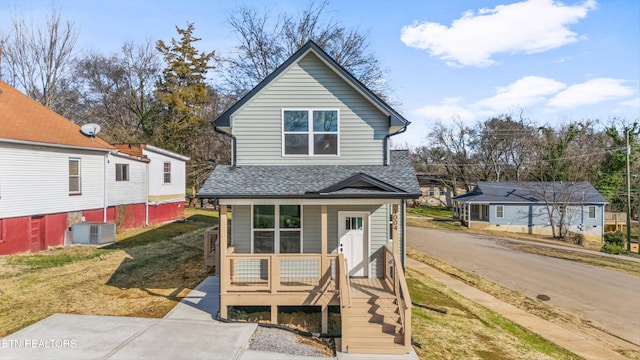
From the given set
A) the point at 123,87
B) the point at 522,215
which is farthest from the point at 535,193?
the point at 123,87

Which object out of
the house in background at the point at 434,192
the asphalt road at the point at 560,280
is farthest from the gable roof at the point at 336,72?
the house in background at the point at 434,192

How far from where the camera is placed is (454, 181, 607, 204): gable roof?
36.2m

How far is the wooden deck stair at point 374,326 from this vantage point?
7.75 meters

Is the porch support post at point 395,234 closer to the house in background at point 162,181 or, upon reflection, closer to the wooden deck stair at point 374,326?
the wooden deck stair at point 374,326

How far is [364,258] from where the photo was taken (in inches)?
418

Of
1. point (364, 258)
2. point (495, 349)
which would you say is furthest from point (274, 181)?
point (495, 349)

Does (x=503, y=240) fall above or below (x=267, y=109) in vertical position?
below

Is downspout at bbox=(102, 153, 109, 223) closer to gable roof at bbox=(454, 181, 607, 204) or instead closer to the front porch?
the front porch

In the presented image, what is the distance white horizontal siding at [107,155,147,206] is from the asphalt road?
59.2 feet

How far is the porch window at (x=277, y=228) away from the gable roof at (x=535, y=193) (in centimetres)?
3216

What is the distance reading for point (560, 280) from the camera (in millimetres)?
17688

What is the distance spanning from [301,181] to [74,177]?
14.1 meters

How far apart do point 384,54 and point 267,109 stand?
68.9 ft

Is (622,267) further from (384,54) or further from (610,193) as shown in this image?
(610,193)
